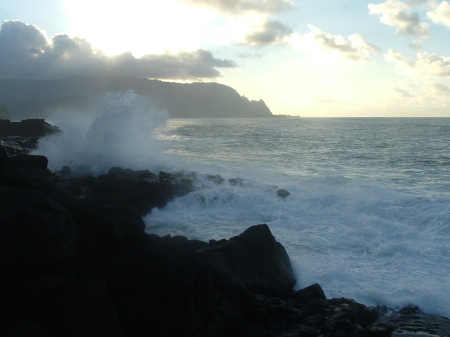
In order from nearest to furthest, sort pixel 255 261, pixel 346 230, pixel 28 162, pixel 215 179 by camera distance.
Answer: pixel 255 261 → pixel 28 162 → pixel 346 230 → pixel 215 179

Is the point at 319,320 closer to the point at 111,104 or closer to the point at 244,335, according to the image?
the point at 244,335

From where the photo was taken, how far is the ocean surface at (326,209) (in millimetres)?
10570

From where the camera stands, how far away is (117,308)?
7.13m

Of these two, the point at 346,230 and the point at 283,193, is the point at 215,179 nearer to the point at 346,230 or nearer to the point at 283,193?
the point at 283,193

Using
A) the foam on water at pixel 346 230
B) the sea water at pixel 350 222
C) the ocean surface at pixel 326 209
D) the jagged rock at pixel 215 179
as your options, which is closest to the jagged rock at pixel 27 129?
the ocean surface at pixel 326 209

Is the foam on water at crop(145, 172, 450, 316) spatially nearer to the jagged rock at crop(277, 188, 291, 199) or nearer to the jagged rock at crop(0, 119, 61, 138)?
the jagged rock at crop(277, 188, 291, 199)

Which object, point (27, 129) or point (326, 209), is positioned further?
point (27, 129)

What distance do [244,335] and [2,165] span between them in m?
6.21

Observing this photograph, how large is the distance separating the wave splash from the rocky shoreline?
1319 cm

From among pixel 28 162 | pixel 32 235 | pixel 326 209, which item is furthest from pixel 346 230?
pixel 32 235

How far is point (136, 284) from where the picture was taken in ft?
24.0

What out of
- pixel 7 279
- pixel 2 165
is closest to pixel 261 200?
pixel 2 165

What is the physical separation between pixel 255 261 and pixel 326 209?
8.88 metres

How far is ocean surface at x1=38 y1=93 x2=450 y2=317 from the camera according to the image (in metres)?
10.6
